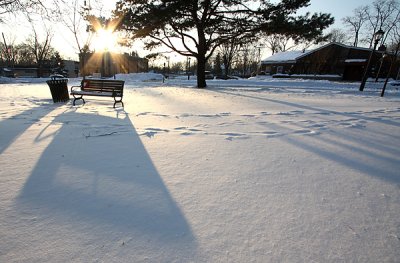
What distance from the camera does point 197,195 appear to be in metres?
2.41

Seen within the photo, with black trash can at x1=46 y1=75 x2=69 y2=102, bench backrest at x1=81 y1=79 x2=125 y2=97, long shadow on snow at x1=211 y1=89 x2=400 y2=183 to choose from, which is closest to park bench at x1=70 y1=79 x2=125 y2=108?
bench backrest at x1=81 y1=79 x2=125 y2=97

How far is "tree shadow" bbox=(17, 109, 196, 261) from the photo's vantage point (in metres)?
1.83

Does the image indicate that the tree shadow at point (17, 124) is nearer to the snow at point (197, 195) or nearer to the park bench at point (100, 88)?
the snow at point (197, 195)

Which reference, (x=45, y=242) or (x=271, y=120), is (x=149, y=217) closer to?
(x=45, y=242)

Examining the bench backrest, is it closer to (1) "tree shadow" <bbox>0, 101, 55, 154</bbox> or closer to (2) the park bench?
(2) the park bench

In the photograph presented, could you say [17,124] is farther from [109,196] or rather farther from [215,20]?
[215,20]

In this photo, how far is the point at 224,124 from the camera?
18.0ft

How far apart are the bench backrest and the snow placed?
377 cm

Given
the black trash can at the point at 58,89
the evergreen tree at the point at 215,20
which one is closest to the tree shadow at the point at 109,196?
the black trash can at the point at 58,89

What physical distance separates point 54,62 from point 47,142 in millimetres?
80020

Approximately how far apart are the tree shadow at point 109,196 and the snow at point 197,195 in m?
0.01

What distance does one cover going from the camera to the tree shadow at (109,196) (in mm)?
1831

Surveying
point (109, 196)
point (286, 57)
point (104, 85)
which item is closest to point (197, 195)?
point (109, 196)

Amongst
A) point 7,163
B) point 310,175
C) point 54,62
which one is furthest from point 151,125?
point 54,62
